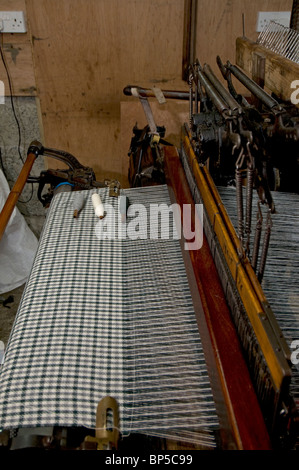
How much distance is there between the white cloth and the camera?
3.07 meters

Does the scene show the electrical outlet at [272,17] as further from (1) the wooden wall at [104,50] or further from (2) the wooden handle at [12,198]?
(2) the wooden handle at [12,198]

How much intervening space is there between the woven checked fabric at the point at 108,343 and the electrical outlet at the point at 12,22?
1.98 m

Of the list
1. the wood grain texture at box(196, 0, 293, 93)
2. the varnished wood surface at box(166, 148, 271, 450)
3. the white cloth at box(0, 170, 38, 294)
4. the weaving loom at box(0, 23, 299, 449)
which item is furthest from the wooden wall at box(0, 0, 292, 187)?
the varnished wood surface at box(166, 148, 271, 450)

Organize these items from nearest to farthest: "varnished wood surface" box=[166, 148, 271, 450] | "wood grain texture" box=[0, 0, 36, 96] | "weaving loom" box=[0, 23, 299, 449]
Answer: "varnished wood surface" box=[166, 148, 271, 450]
"weaving loom" box=[0, 23, 299, 449]
"wood grain texture" box=[0, 0, 36, 96]

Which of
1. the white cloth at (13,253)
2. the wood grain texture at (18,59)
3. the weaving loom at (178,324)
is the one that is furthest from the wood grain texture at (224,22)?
the white cloth at (13,253)

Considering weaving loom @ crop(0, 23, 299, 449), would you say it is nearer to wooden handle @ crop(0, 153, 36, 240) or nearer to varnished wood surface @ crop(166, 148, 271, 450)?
varnished wood surface @ crop(166, 148, 271, 450)

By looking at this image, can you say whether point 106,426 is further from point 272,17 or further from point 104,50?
point 272,17

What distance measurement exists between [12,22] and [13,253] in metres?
1.64

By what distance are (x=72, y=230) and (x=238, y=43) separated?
58.5 inches

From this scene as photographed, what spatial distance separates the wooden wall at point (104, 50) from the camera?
9.62 feet

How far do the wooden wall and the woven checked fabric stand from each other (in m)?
1.79

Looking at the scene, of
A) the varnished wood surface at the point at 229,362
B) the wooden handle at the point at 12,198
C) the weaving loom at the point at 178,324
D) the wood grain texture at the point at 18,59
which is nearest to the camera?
the varnished wood surface at the point at 229,362

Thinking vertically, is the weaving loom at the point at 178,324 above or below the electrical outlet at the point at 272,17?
below

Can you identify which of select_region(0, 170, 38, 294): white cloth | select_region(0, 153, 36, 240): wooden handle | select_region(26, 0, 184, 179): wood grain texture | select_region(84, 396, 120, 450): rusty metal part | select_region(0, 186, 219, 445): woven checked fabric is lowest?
select_region(84, 396, 120, 450): rusty metal part
